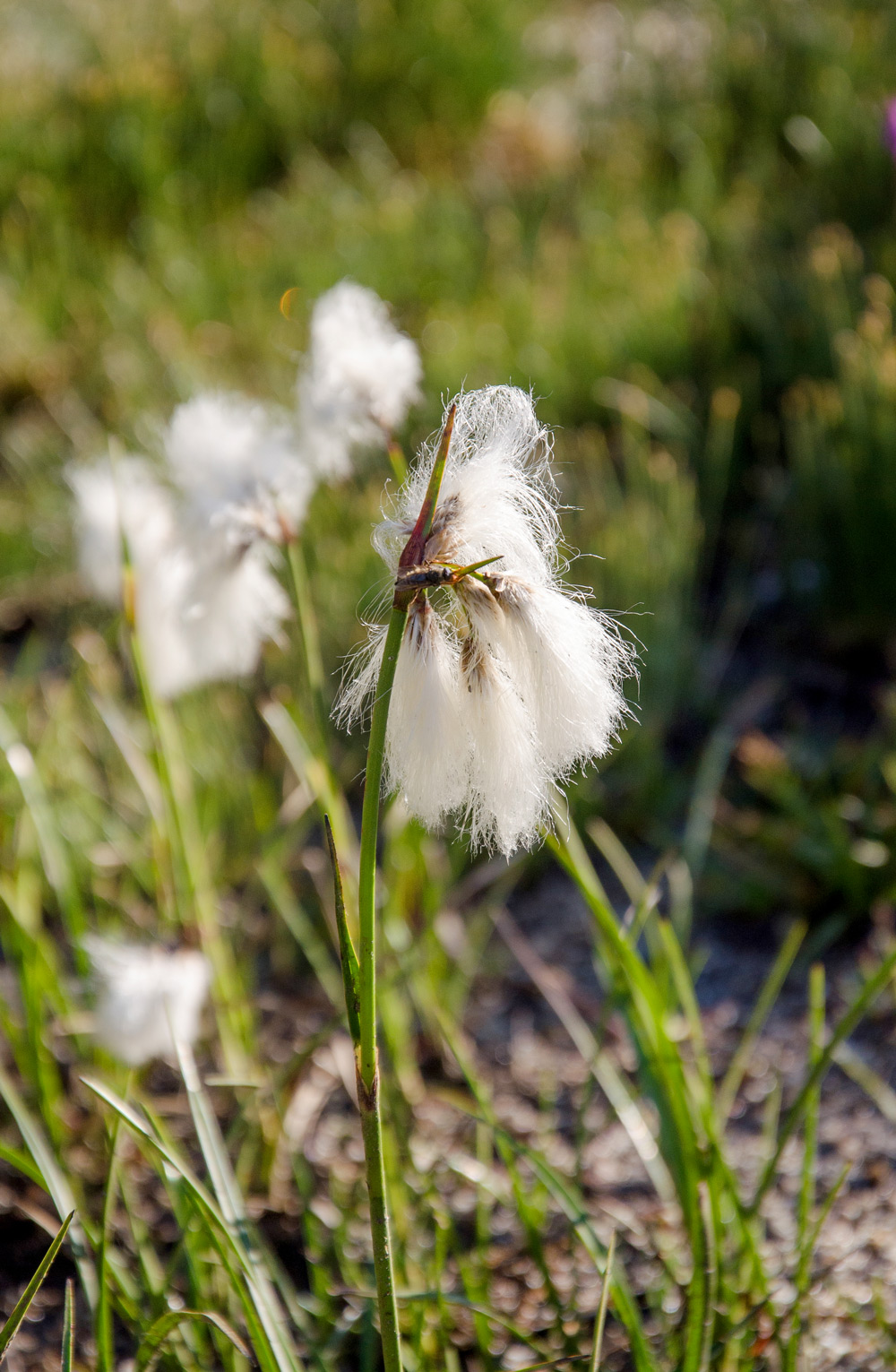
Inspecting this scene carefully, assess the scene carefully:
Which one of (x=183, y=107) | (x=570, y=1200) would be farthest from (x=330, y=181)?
(x=570, y=1200)

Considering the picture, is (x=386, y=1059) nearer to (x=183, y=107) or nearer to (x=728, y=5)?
(x=183, y=107)

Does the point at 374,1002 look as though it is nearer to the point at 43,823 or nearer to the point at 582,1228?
the point at 582,1228

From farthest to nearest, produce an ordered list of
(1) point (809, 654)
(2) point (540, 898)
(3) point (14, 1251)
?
(1) point (809, 654) → (2) point (540, 898) → (3) point (14, 1251)

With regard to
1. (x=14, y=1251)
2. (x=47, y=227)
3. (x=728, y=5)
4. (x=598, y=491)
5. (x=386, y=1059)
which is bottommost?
(x=14, y=1251)

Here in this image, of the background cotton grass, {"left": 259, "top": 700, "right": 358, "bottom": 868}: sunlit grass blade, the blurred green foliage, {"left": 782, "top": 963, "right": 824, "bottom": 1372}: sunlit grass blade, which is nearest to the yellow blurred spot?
the blurred green foliage

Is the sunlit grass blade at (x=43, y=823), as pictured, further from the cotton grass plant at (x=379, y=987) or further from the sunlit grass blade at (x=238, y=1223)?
the sunlit grass blade at (x=238, y=1223)

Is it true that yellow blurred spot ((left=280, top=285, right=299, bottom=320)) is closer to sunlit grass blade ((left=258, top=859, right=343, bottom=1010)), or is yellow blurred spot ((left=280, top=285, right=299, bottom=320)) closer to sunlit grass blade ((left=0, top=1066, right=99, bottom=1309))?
sunlit grass blade ((left=258, top=859, right=343, bottom=1010))

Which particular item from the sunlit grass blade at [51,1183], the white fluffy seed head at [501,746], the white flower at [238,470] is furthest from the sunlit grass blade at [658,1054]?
the sunlit grass blade at [51,1183]
